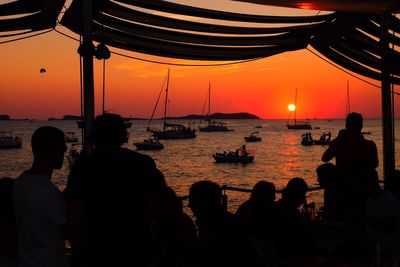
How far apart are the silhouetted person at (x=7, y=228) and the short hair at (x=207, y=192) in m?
1.16

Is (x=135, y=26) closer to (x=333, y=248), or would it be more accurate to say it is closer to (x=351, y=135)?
(x=351, y=135)

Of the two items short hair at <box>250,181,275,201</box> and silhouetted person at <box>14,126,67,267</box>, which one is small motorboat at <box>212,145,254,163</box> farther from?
silhouetted person at <box>14,126,67,267</box>

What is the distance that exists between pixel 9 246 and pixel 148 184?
1087mm

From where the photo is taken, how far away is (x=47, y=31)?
6.49 m

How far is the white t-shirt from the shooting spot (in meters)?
2.61

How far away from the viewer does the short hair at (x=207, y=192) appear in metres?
2.93

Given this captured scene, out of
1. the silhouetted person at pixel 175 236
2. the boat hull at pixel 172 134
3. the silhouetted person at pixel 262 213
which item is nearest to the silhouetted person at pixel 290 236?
the silhouetted person at pixel 262 213

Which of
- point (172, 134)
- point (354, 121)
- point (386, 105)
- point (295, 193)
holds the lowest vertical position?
point (172, 134)

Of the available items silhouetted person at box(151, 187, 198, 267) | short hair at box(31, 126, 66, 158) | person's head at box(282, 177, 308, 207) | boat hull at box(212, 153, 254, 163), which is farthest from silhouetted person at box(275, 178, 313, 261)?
boat hull at box(212, 153, 254, 163)

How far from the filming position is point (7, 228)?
304cm

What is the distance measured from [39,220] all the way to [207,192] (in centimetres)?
99

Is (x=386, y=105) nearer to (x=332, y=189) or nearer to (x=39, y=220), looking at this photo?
(x=332, y=189)

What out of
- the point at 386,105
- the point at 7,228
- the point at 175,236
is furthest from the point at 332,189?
the point at 7,228

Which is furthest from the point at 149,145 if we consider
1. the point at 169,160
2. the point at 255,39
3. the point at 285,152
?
the point at 255,39
